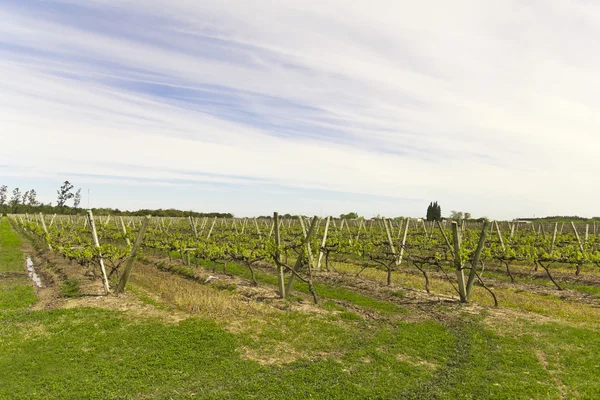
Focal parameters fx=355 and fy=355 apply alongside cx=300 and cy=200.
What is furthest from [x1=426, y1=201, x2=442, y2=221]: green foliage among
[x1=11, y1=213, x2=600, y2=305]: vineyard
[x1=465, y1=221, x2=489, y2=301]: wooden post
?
[x1=465, y1=221, x2=489, y2=301]: wooden post

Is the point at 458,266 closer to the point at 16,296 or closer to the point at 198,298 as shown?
the point at 198,298

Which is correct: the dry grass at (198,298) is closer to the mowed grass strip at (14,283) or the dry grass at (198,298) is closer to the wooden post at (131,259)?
the wooden post at (131,259)

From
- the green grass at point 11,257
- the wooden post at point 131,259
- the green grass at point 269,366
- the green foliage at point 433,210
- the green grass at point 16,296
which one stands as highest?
the green foliage at point 433,210

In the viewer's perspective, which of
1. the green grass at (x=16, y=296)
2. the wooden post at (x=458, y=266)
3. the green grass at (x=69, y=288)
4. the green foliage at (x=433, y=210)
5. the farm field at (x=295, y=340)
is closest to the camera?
the farm field at (x=295, y=340)

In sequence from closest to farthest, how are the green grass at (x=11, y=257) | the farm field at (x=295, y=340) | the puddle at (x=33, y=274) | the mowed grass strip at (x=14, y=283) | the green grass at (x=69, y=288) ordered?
the farm field at (x=295, y=340) < the mowed grass strip at (x=14, y=283) < the green grass at (x=69, y=288) < the puddle at (x=33, y=274) < the green grass at (x=11, y=257)

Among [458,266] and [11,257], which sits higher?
[458,266]

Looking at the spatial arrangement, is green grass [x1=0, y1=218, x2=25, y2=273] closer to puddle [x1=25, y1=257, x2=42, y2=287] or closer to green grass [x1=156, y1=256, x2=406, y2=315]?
puddle [x1=25, y1=257, x2=42, y2=287]

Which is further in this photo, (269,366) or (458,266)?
(458,266)

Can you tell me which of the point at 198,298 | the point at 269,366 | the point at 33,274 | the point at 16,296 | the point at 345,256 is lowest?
the point at 33,274

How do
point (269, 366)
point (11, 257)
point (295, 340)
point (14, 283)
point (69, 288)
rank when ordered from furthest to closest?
point (11, 257) → point (14, 283) → point (69, 288) → point (295, 340) → point (269, 366)

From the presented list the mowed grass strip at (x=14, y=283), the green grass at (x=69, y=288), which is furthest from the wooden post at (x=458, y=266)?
the mowed grass strip at (x=14, y=283)

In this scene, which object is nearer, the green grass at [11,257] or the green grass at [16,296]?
the green grass at [16,296]

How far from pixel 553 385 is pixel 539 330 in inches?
142

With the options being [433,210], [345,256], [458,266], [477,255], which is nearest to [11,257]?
[345,256]
